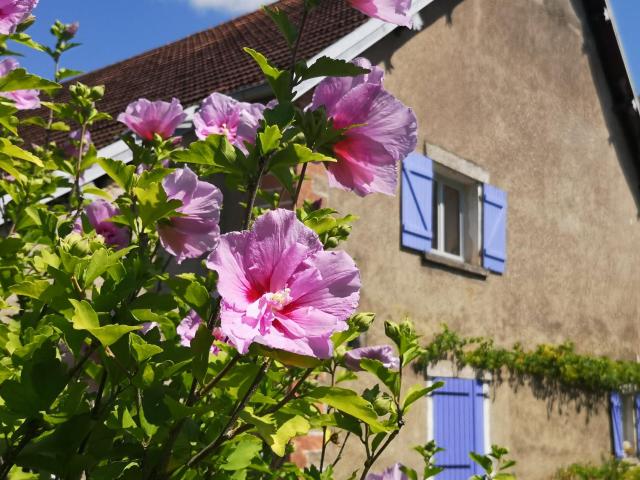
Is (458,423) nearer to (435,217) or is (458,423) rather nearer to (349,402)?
(435,217)

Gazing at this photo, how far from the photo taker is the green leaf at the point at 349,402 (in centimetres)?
127

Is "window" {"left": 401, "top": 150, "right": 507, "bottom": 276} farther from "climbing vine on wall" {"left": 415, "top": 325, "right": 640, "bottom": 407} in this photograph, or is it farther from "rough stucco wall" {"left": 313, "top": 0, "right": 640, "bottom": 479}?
"climbing vine on wall" {"left": 415, "top": 325, "right": 640, "bottom": 407}

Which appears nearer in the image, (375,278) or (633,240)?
(375,278)

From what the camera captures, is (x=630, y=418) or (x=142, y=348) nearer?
(x=142, y=348)

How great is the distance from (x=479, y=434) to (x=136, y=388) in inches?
253

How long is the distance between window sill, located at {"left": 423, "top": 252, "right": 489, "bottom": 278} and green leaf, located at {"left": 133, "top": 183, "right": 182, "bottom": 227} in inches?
219

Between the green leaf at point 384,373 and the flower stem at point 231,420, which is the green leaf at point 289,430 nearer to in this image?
the flower stem at point 231,420

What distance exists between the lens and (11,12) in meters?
1.34

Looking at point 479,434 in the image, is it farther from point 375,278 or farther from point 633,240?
point 633,240

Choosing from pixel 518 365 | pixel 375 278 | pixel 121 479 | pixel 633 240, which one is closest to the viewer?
pixel 121 479

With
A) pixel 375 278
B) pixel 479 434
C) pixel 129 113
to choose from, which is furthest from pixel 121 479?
pixel 479 434

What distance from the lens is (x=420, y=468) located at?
6449 millimetres

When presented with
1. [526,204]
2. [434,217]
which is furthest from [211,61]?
[526,204]

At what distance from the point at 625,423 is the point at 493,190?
14.5ft
